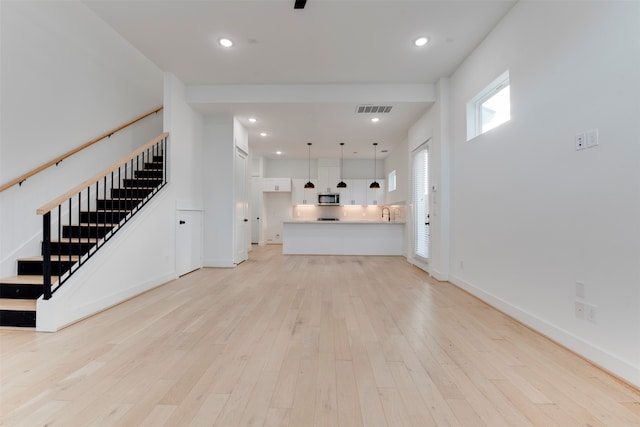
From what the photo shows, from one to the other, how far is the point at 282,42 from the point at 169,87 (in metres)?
2.12

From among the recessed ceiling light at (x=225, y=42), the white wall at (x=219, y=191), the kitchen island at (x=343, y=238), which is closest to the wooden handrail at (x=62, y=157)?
the white wall at (x=219, y=191)

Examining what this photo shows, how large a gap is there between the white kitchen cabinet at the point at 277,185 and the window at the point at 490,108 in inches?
259

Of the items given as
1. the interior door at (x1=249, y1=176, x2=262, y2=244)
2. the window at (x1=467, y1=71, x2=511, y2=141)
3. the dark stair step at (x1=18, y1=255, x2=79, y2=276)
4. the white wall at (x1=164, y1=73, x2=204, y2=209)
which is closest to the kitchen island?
the interior door at (x1=249, y1=176, x2=262, y2=244)

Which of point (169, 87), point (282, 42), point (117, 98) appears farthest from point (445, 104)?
point (117, 98)

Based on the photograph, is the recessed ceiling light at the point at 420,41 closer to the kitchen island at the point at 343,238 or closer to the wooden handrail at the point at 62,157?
the kitchen island at the point at 343,238

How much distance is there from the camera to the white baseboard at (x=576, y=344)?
1.69 meters

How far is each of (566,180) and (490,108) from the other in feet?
5.67

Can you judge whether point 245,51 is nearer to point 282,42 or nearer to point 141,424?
point 282,42

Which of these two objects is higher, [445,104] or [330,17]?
[330,17]

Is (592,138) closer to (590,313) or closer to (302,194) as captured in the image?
(590,313)

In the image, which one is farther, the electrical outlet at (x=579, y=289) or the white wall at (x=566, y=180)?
the electrical outlet at (x=579, y=289)

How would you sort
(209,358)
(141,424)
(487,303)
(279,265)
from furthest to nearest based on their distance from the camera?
(279,265) < (487,303) < (209,358) < (141,424)

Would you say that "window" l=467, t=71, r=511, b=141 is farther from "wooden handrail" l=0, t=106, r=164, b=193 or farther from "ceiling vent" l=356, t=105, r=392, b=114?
"wooden handrail" l=0, t=106, r=164, b=193

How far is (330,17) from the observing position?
310 cm
